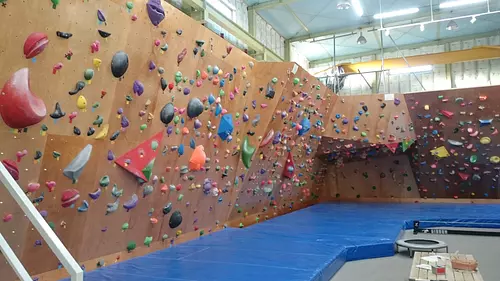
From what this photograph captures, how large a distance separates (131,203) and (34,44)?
5.93 ft

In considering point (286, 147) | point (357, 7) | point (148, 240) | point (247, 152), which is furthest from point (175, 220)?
point (357, 7)

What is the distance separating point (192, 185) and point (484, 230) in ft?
17.3

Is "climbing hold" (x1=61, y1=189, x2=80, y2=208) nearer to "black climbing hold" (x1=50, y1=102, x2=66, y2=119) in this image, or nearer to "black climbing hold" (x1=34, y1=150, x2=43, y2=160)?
"black climbing hold" (x1=34, y1=150, x2=43, y2=160)

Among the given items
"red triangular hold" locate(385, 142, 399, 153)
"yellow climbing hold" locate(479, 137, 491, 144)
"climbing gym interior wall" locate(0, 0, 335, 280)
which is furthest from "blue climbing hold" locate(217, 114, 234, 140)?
"yellow climbing hold" locate(479, 137, 491, 144)

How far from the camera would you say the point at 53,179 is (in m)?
3.21

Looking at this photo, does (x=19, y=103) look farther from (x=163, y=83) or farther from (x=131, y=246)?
(x=131, y=246)

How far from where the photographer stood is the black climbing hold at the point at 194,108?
4520 mm

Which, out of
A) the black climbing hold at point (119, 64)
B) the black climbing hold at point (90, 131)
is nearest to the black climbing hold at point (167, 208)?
the black climbing hold at point (90, 131)

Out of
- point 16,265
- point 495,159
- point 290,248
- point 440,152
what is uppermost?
point 440,152

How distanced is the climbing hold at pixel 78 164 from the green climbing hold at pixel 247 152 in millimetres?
2688

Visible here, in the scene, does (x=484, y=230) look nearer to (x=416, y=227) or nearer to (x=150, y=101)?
(x=416, y=227)

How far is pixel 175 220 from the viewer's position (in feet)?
16.0

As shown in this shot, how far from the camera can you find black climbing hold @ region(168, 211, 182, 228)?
4809mm

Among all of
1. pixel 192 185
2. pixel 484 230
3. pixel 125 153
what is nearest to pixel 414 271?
pixel 192 185
